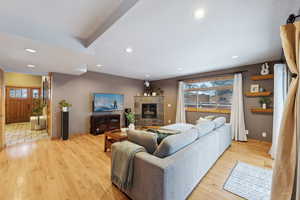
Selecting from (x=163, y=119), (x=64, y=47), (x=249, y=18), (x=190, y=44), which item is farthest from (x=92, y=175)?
(x=163, y=119)

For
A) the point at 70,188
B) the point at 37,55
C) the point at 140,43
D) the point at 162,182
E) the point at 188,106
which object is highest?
the point at 140,43

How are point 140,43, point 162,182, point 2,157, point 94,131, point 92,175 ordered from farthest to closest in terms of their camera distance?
point 94,131, point 2,157, point 140,43, point 92,175, point 162,182

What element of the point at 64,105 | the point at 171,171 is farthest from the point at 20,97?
the point at 171,171

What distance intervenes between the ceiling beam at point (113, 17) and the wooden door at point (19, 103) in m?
6.96

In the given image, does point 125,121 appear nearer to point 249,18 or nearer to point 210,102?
point 210,102

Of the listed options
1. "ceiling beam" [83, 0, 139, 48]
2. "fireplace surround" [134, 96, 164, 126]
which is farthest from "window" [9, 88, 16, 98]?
"ceiling beam" [83, 0, 139, 48]

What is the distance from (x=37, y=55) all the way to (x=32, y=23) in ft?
3.01

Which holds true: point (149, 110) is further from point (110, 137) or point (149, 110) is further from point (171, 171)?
point (171, 171)

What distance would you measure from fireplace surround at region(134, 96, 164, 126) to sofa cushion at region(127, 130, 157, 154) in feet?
13.7

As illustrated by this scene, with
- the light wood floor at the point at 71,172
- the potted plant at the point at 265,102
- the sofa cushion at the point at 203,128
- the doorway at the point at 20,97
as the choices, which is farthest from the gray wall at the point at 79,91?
the potted plant at the point at 265,102

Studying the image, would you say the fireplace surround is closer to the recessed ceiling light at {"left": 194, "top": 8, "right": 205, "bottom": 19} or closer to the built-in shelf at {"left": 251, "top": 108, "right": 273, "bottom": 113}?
the built-in shelf at {"left": 251, "top": 108, "right": 273, "bottom": 113}

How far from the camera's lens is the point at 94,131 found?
178 inches

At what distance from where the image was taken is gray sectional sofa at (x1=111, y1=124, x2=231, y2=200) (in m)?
1.28

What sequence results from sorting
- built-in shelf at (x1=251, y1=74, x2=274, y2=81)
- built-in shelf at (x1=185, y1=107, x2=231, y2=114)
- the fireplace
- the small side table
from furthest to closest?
1. the fireplace
2. built-in shelf at (x1=185, y1=107, x2=231, y2=114)
3. built-in shelf at (x1=251, y1=74, x2=274, y2=81)
4. the small side table
